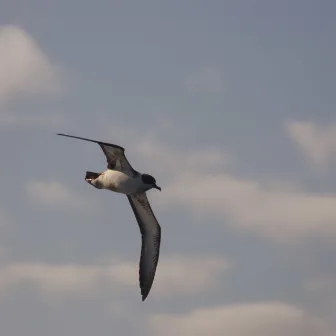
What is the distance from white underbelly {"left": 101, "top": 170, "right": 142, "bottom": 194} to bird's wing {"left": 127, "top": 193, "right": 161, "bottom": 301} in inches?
95.4

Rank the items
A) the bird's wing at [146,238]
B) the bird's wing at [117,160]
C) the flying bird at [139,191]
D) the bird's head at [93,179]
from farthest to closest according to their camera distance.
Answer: the bird's wing at [146,238] < the bird's head at [93,179] < the flying bird at [139,191] < the bird's wing at [117,160]

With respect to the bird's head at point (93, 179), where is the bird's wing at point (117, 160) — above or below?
above

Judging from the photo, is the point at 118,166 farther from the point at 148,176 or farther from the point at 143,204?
the point at 143,204

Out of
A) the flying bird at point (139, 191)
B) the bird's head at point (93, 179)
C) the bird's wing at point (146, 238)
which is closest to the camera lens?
the flying bird at point (139, 191)

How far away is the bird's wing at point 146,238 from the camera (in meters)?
34.8

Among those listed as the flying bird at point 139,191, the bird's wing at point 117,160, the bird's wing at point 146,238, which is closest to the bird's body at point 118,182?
the flying bird at point 139,191

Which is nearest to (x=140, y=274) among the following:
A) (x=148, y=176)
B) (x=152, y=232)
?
(x=152, y=232)

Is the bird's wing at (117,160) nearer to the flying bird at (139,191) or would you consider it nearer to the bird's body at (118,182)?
the flying bird at (139,191)

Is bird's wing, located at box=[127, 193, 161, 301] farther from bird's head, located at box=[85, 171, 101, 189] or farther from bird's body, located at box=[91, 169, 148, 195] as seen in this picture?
bird's head, located at box=[85, 171, 101, 189]

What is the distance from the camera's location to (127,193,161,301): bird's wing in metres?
34.8

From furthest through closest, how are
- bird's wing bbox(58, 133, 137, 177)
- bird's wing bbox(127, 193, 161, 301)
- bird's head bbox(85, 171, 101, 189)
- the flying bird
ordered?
1. bird's wing bbox(127, 193, 161, 301)
2. bird's head bbox(85, 171, 101, 189)
3. the flying bird
4. bird's wing bbox(58, 133, 137, 177)

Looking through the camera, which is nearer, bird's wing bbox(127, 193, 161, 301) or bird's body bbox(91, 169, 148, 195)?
bird's body bbox(91, 169, 148, 195)

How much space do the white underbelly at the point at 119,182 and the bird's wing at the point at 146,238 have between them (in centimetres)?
242

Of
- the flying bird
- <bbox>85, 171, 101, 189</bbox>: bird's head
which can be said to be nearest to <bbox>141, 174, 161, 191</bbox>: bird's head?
the flying bird
